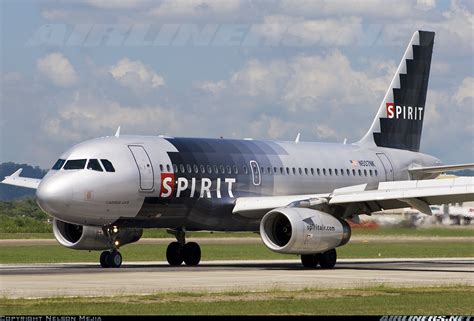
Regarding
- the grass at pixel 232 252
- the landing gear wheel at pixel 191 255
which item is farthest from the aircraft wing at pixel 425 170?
the landing gear wheel at pixel 191 255

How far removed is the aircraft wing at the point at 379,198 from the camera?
→ 42.8 meters

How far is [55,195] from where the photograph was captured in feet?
137

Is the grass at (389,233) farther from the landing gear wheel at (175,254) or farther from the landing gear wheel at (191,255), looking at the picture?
the landing gear wheel at (175,254)

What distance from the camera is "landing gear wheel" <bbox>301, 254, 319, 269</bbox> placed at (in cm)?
4550

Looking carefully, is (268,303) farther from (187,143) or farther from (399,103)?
(399,103)

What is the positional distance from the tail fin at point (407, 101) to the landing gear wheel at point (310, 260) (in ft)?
41.8

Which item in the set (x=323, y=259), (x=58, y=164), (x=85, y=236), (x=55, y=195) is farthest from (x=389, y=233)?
(x=55, y=195)

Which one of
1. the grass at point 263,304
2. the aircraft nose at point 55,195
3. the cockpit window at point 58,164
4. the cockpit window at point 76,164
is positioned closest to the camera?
the grass at point 263,304

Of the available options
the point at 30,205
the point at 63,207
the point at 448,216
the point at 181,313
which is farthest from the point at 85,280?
the point at 30,205

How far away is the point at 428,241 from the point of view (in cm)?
7469

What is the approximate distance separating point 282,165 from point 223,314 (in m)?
24.4

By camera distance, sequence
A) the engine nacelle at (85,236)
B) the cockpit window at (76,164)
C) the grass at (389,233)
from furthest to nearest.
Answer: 1. the grass at (389,233)
2. the engine nacelle at (85,236)
3. the cockpit window at (76,164)

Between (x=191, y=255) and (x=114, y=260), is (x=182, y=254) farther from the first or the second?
(x=114, y=260)

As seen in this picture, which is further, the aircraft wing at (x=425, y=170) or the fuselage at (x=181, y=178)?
the aircraft wing at (x=425, y=170)
